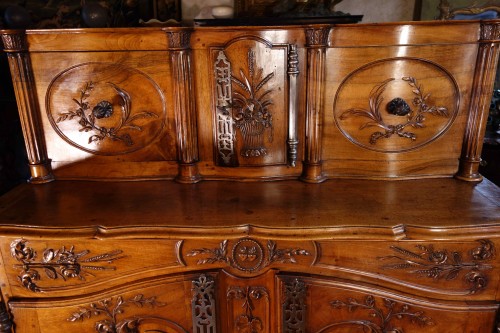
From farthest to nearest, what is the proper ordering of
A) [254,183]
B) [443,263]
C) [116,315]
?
[254,183], [116,315], [443,263]

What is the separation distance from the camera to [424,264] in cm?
129

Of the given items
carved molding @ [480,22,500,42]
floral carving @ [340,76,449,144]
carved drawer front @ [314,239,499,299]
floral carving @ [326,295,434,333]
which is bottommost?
floral carving @ [326,295,434,333]

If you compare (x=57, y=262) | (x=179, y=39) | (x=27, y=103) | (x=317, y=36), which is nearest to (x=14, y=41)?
(x=27, y=103)

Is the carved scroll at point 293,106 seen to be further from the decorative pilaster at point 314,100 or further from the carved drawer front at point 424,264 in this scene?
the carved drawer front at point 424,264

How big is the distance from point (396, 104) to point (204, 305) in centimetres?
104

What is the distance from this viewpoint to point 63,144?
1.63 metres

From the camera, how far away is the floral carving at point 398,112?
1.50 meters

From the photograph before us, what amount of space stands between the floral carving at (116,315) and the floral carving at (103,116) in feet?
2.06

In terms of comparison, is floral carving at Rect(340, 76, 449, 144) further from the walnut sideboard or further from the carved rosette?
the carved rosette

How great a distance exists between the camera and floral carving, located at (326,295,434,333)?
1332 mm

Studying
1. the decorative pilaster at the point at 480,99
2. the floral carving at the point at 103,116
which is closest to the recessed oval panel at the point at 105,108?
the floral carving at the point at 103,116

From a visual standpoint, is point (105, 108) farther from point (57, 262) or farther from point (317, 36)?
point (317, 36)

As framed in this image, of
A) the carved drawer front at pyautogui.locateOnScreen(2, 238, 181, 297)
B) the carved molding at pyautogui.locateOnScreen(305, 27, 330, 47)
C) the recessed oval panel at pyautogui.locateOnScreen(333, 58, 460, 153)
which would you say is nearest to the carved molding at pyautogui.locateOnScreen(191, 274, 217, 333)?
the carved drawer front at pyautogui.locateOnScreen(2, 238, 181, 297)

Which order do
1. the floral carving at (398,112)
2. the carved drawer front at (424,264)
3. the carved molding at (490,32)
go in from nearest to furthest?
the carved drawer front at (424,264)
the carved molding at (490,32)
the floral carving at (398,112)
